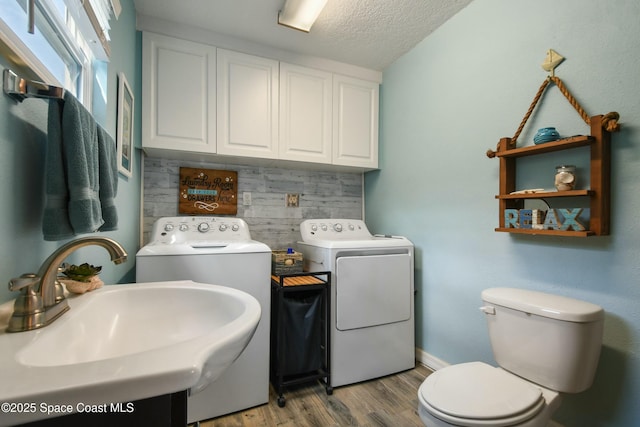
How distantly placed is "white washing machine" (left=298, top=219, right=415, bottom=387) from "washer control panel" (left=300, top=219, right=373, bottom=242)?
0.13 m

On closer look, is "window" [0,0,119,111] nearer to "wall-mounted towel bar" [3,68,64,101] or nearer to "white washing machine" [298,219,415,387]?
"wall-mounted towel bar" [3,68,64,101]

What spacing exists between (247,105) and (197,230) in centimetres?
99

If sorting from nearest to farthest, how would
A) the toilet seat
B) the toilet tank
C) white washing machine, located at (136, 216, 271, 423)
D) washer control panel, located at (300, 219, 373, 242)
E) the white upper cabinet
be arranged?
the toilet seat → the toilet tank → white washing machine, located at (136, 216, 271, 423) → the white upper cabinet → washer control panel, located at (300, 219, 373, 242)

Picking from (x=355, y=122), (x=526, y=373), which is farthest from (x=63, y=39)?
(x=526, y=373)

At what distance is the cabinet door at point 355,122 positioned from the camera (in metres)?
2.44

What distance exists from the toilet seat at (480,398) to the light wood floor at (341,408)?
0.58 m

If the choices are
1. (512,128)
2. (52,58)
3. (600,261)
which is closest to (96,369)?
(52,58)

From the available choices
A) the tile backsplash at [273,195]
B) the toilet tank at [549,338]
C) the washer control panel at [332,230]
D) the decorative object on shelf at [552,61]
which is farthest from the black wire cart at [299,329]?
the decorative object on shelf at [552,61]

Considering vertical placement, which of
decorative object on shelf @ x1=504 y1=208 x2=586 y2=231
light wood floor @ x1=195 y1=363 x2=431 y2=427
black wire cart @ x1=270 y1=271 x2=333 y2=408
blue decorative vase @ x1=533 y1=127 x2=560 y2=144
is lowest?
light wood floor @ x1=195 y1=363 x2=431 y2=427

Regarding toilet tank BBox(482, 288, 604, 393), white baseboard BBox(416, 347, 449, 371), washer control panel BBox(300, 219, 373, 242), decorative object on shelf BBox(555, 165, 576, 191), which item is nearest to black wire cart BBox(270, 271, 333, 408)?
washer control panel BBox(300, 219, 373, 242)

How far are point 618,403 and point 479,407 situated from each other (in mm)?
676

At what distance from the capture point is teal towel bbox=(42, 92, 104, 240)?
681 mm

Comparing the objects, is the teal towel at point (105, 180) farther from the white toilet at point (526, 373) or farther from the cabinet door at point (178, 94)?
the white toilet at point (526, 373)

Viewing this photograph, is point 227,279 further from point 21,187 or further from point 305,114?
point 305,114
